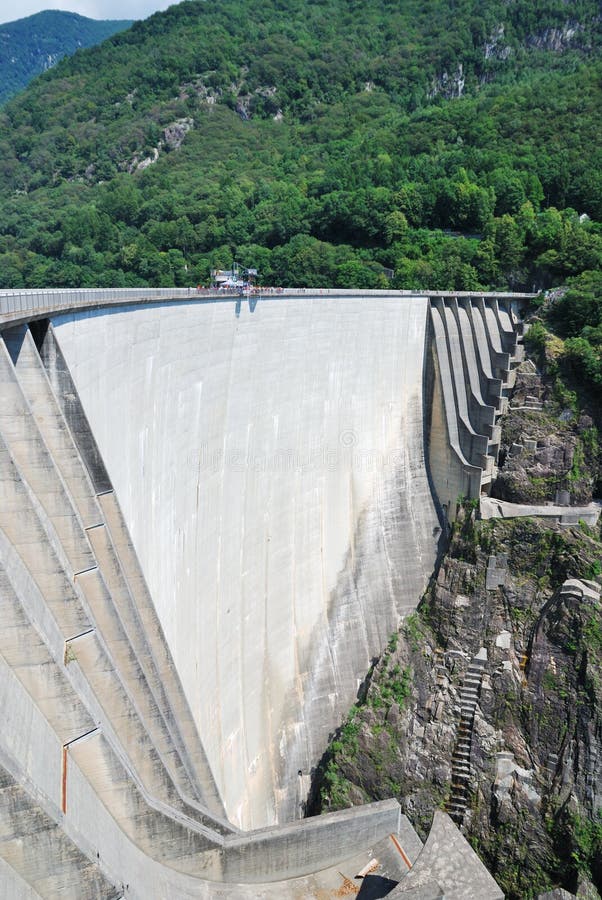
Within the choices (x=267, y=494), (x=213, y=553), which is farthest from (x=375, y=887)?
(x=267, y=494)

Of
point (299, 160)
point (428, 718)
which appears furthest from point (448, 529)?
point (299, 160)

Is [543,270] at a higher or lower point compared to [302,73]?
lower

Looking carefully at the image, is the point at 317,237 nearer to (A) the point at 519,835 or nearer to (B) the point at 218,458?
(B) the point at 218,458

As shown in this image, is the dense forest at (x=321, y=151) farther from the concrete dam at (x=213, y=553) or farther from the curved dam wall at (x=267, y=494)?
the curved dam wall at (x=267, y=494)

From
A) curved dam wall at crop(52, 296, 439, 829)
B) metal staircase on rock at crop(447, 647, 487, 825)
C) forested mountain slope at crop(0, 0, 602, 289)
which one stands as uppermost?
forested mountain slope at crop(0, 0, 602, 289)

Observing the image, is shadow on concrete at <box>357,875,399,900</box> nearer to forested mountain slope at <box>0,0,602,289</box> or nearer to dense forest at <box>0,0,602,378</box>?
dense forest at <box>0,0,602,378</box>

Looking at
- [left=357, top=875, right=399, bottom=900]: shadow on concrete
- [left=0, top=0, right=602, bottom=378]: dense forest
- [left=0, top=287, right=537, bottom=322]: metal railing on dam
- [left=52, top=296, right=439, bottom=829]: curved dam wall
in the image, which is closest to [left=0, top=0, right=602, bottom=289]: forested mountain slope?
[left=0, top=0, right=602, bottom=378]: dense forest

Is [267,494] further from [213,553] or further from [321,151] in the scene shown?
[321,151]
